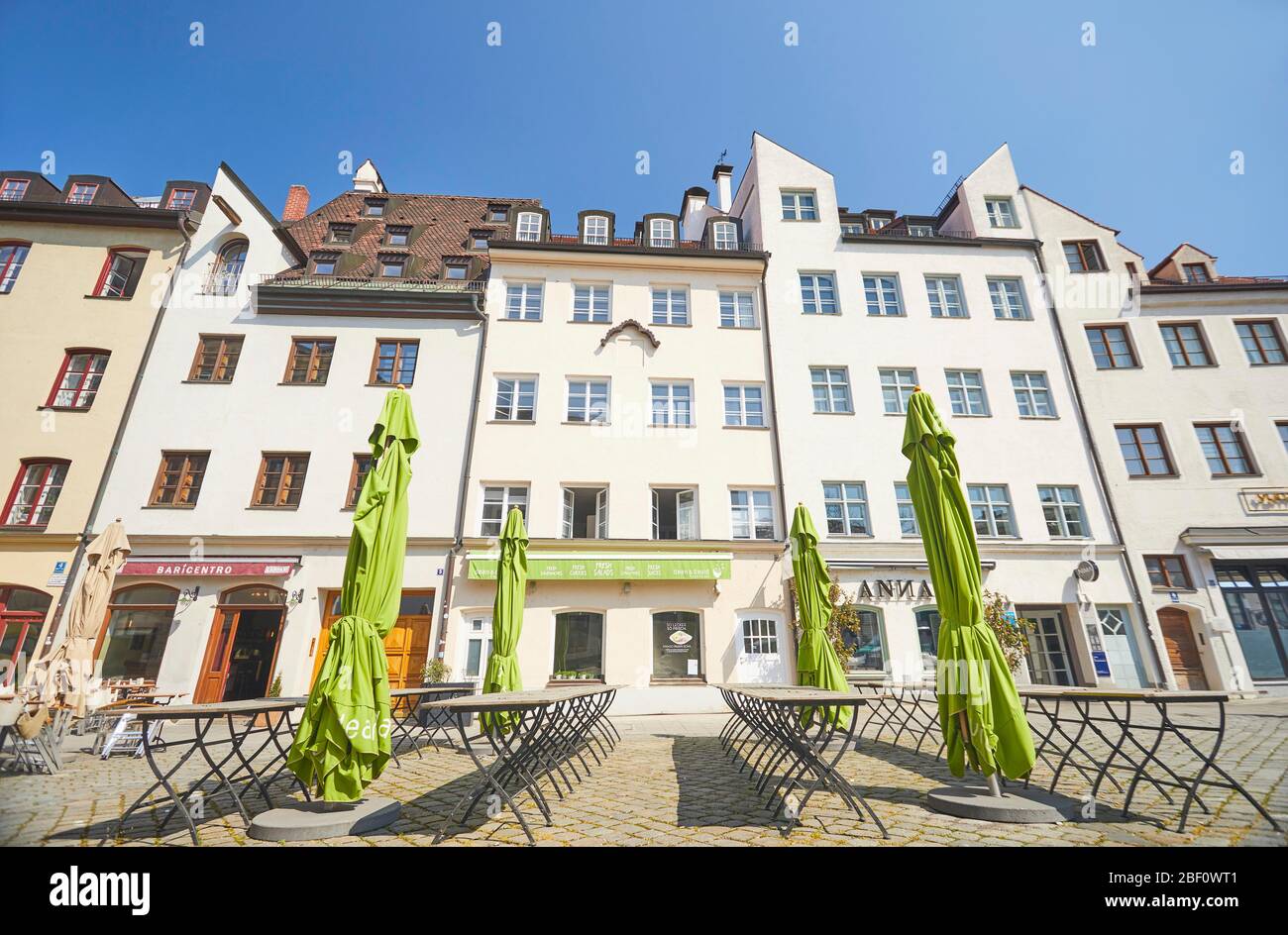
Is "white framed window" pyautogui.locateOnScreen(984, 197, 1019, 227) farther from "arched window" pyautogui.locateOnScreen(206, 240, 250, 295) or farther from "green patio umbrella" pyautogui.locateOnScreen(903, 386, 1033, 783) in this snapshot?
"arched window" pyautogui.locateOnScreen(206, 240, 250, 295)

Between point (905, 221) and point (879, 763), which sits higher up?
point (905, 221)

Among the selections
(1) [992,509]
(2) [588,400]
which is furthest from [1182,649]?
(2) [588,400]

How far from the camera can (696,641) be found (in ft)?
41.7

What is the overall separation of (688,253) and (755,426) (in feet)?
19.3

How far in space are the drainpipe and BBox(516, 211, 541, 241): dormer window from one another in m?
3.90

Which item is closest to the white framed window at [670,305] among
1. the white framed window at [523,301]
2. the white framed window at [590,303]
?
the white framed window at [590,303]

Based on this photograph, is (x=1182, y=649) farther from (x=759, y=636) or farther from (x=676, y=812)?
(x=676, y=812)

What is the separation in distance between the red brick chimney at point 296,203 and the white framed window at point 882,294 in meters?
21.3

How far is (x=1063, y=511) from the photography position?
14.2m

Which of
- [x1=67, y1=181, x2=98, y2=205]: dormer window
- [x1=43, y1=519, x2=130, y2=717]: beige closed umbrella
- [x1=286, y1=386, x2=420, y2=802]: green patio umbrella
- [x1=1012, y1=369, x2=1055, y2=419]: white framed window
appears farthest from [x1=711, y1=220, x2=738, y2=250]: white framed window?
[x1=67, y1=181, x2=98, y2=205]: dormer window

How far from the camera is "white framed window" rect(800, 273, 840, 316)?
16.3 m

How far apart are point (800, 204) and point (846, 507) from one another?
419 inches
